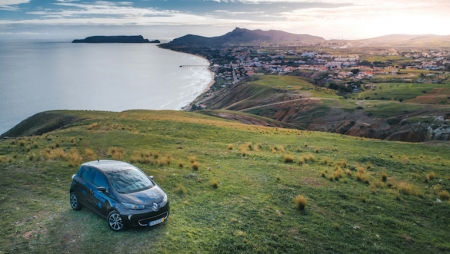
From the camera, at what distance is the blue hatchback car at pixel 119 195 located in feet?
33.2

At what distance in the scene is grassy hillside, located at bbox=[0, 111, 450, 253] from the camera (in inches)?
399

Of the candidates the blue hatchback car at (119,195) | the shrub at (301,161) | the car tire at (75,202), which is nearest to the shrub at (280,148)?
the shrub at (301,161)

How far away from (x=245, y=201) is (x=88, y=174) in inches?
252

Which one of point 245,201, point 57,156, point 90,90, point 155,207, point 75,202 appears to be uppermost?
point 155,207

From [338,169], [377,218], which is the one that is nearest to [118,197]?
[377,218]

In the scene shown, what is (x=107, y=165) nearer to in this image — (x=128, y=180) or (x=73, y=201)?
(x=128, y=180)

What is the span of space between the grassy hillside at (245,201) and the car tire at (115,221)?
25 centimetres

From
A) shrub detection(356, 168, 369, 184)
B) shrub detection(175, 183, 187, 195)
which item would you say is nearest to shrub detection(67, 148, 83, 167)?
shrub detection(175, 183, 187, 195)

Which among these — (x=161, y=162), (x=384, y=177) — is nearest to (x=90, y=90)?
(x=161, y=162)

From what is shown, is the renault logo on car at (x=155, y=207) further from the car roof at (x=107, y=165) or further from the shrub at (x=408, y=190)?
the shrub at (x=408, y=190)

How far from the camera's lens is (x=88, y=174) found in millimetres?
11672

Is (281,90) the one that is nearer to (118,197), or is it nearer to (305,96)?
(305,96)

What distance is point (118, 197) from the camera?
33.8ft

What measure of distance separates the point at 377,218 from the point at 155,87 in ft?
472
